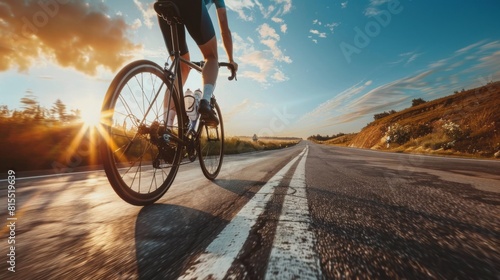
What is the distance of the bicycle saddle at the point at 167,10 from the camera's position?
2.03m

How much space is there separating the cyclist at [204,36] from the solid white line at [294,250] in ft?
5.26

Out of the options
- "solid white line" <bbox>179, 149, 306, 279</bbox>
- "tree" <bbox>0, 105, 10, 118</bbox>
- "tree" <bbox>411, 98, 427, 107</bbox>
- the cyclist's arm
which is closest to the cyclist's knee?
the cyclist's arm

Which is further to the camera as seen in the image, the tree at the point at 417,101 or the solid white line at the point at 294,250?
the tree at the point at 417,101

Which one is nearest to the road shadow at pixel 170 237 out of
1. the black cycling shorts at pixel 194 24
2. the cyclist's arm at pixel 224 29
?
the black cycling shorts at pixel 194 24

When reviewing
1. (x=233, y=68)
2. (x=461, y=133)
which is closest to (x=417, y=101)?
(x=461, y=133)

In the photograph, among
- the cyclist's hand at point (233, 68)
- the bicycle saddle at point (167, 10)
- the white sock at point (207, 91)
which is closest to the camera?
the bicycle saddle at point (167, 10)

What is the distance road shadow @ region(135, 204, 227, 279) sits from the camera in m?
0.71

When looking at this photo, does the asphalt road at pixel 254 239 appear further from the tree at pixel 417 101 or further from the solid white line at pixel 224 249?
the tree at pixel 417 101

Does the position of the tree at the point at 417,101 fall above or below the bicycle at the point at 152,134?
above

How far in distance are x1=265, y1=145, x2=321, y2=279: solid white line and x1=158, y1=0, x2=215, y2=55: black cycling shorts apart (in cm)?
196

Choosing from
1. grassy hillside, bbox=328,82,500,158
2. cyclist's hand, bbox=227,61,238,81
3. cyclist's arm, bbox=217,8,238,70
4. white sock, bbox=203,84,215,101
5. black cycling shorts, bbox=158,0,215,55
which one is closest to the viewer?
black cycling shorts, bbox=158,0,215,55

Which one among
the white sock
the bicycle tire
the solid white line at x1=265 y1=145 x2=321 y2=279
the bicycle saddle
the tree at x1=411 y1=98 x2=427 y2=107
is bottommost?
the solid white line at x1=265 y1=145 x2=321 y2=279

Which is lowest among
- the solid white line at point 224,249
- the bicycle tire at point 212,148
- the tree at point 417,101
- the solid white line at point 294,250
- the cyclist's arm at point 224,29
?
the solid white line at point 294,250

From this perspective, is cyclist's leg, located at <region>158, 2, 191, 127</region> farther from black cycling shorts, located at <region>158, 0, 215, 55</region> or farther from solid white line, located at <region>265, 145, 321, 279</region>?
solid white line, located at <region>265, 145, 321, 279</region>
